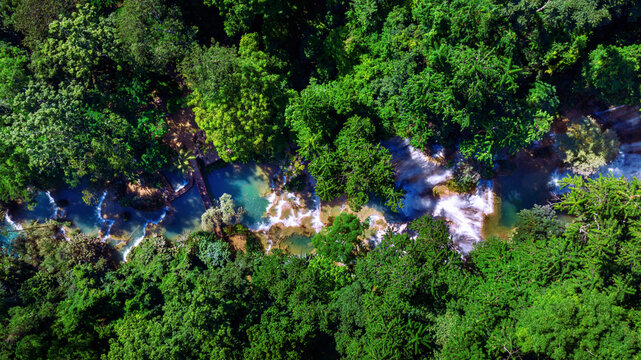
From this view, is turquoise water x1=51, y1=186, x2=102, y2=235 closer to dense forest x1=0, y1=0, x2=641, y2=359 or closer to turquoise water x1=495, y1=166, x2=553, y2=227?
dense forest x1=0, y1=0, x2=641, y2=359

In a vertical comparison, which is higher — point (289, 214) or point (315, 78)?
point (315, 78)

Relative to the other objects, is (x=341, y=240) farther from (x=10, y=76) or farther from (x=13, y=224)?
(x=13, y=224)

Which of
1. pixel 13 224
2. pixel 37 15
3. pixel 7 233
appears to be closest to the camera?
pixel 37 15

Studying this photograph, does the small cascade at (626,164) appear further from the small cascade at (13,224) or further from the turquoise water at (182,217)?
the small cascade at (13,224)

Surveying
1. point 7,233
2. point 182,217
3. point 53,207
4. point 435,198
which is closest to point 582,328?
point 435,198

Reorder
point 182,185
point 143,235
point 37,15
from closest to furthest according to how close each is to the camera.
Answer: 1. point 37,15
2. point 182,185
3. point 143,235

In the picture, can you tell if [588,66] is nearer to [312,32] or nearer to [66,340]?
[312,32]

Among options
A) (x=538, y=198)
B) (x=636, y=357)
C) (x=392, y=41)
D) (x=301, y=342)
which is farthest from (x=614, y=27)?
(x=301, y=342)

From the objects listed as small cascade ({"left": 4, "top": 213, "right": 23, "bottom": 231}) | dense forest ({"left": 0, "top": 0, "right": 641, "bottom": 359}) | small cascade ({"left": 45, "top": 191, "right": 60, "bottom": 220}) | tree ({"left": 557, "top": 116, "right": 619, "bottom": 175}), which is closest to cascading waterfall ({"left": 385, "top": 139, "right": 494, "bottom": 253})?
dense forest ({"left": 0, "top": 0, "right": 641, "bottom": 359})
